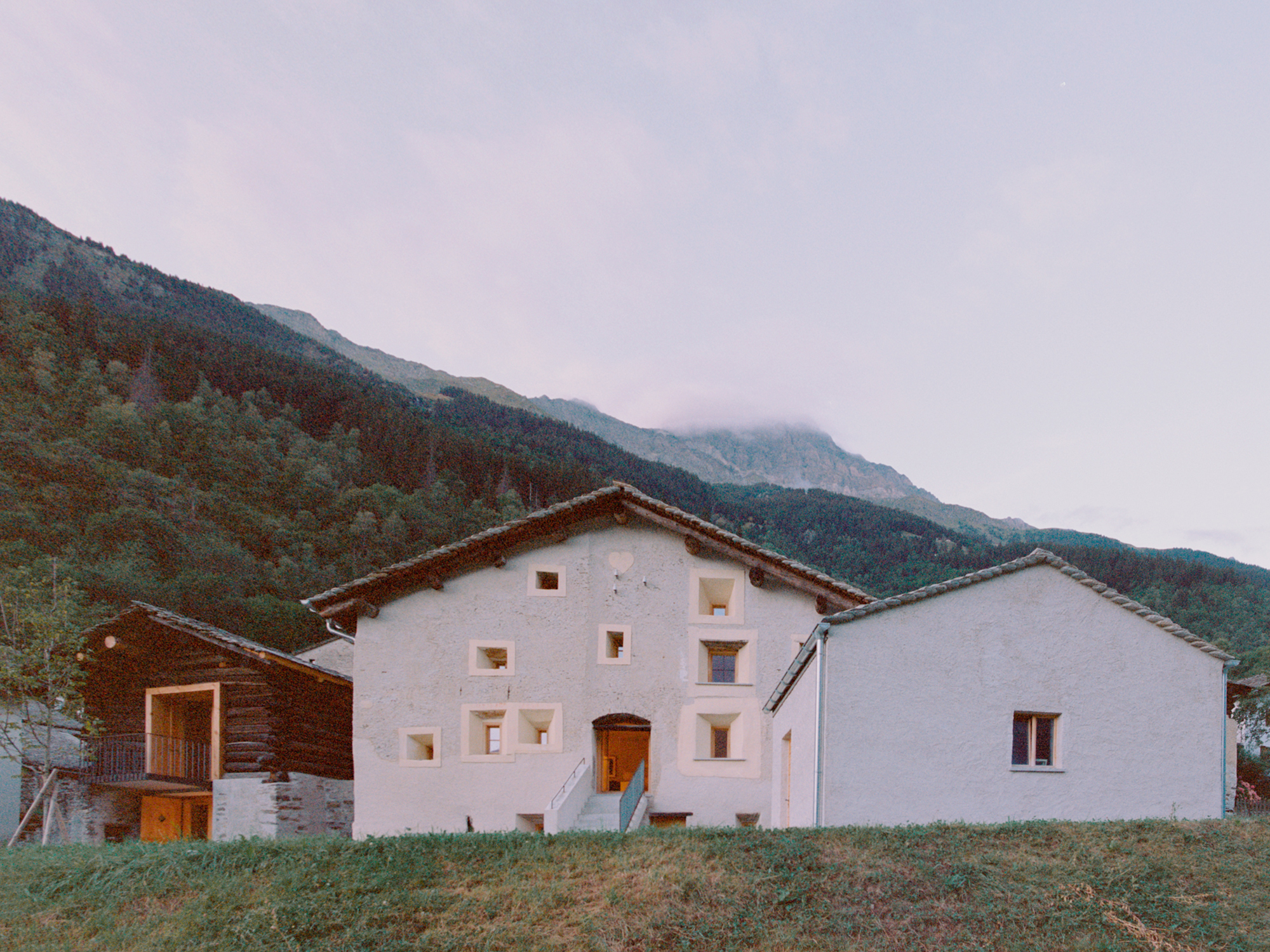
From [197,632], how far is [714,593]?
15131 mm

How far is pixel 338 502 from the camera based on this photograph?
68250 mm

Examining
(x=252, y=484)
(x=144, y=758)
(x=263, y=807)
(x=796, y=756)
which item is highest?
(x=252, y=484)

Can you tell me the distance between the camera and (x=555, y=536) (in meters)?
23.6

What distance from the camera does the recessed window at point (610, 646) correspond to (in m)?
23.0

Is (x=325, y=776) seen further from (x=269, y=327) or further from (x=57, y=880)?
(x=269, y=327)

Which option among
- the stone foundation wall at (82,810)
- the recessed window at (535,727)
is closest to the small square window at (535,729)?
the recessed window at (535,727)

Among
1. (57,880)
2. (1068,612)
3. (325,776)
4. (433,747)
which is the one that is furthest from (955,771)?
(325,776)

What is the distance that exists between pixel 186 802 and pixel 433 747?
12.0 metres

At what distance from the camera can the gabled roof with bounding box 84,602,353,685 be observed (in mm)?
24141

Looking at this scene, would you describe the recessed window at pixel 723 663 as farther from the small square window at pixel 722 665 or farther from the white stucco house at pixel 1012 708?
the white stucco house at pixel 1012 708

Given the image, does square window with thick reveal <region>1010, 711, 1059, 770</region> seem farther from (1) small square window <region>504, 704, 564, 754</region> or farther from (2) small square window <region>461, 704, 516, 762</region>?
(2) small square window <region>461, 704, 516, 762</region>

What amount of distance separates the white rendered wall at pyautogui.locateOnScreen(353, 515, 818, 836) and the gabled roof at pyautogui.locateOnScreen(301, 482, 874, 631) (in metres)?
0.37

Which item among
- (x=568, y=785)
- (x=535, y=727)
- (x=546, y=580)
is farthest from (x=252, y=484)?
(x=568, y=785)

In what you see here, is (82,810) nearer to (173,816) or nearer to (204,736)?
(173,816)
